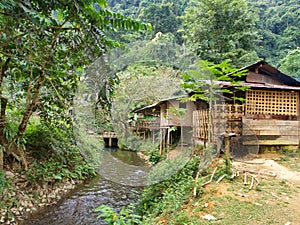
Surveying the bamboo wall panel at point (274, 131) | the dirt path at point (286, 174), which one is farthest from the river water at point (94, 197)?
the bamboo wall panel at point (274, 131)

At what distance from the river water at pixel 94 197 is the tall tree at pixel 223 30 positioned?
1049 centimetres

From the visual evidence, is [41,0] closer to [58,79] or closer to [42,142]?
[58,79]

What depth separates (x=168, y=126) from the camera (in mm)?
11758

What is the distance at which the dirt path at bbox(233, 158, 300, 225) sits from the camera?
3.93 metres

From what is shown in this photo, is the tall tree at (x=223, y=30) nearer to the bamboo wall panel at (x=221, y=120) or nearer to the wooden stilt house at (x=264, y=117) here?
the wooden stilt house at (x=264, y=117)

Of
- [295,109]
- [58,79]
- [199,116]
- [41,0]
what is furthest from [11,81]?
[295,109]

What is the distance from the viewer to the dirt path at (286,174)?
393cm

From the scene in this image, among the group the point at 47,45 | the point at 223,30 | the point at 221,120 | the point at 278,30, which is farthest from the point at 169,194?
the point at 278,30

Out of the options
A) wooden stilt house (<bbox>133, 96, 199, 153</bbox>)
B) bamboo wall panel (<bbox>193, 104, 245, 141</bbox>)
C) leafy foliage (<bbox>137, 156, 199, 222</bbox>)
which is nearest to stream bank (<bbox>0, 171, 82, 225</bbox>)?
leafy foliage (<bbox>137, 156, 199, 222</bbox>)

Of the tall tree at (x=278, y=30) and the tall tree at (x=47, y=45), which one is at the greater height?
the tall tree at (x=278, y=30)

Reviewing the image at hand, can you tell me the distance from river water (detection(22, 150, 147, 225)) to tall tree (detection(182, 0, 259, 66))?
1049 cm

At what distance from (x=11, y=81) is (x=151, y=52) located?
3430 millimetres

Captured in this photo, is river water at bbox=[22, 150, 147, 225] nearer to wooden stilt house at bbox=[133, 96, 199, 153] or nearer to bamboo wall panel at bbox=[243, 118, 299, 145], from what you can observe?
wooden stilt house at bbox=[133, 96, 199, 153]

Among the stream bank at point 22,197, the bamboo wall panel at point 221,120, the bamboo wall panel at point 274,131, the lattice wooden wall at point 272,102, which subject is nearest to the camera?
the stream bank at point 22,197
